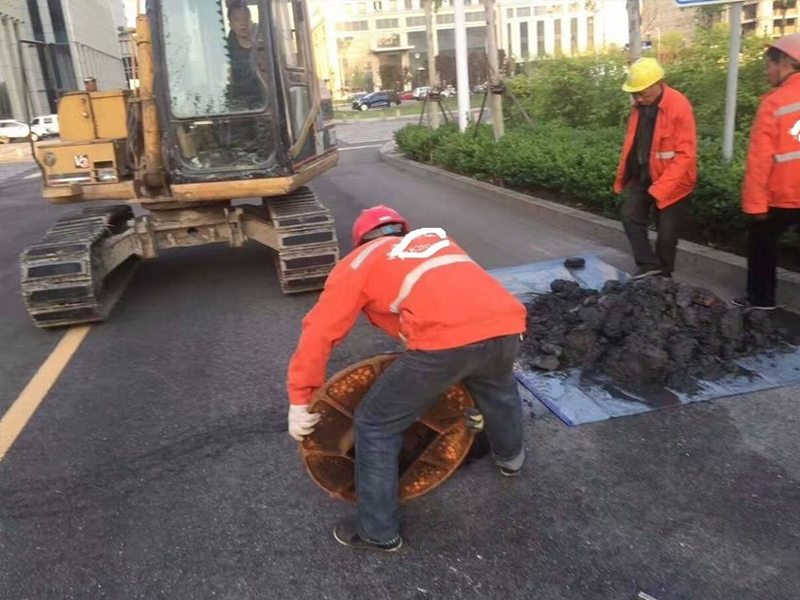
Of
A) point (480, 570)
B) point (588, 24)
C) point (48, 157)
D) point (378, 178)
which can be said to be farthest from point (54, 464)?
point (588, 24)

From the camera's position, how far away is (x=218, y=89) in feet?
22.1

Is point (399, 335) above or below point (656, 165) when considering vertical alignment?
below

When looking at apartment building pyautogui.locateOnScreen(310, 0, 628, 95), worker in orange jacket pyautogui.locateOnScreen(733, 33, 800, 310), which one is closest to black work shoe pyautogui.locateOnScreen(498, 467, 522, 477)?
worker in orange jacket pyautogui.locateOnScreen(733, 33, 800, 310)

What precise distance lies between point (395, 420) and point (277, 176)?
4312 millimetres

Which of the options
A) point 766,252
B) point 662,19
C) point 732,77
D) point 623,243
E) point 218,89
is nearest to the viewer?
point 766,252

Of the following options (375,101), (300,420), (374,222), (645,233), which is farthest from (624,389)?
(375,101)

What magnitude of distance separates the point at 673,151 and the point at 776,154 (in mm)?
987

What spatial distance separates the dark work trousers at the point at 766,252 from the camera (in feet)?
17.2

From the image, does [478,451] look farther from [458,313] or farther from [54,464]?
[54,464]

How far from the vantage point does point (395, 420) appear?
9.89 feet

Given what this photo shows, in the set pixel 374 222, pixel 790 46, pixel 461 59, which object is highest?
pixel 461 59

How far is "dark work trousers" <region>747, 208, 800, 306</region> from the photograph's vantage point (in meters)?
5.25

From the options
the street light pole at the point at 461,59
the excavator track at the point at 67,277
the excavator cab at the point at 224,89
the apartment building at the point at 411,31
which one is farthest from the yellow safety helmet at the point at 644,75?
the apartment building at the point at 411,31

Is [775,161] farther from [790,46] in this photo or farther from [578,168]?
[578,168]
